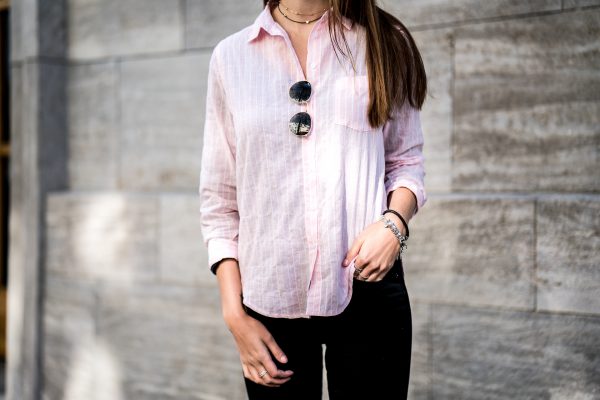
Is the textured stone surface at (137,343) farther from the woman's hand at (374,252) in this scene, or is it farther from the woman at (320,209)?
the woman's hand at (374,252)

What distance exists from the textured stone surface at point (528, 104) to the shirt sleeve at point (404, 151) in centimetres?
148

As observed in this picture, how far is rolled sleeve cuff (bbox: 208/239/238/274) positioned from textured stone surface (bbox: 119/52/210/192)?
7.92ft

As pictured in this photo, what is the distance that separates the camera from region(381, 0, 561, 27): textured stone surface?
3.39 metres

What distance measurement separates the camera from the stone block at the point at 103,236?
4.48 m

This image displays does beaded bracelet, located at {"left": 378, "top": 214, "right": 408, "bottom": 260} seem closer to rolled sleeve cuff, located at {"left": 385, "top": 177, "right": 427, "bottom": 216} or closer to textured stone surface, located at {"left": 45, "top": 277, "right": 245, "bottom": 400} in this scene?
rolled sleeve cuff, located at {"left": 385, "top": 177, "right": 427, "bottom": 216}

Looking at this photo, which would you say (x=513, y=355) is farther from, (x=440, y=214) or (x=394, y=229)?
(x=394, y=229)

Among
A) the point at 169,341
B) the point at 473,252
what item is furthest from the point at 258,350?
the point at 169,341

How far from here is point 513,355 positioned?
336 cm

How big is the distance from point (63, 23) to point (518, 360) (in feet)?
11.2

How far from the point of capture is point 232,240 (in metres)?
2.05

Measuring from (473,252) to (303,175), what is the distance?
5.64 feet

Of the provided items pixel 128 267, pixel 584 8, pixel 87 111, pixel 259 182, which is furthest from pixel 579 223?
pixel 87 111

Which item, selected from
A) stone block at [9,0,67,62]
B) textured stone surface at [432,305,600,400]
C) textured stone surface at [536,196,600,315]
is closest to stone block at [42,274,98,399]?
stone block at [9,0,67,62]

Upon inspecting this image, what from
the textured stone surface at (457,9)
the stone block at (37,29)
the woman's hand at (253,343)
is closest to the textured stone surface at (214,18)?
the textured stone surface at (457,9)
